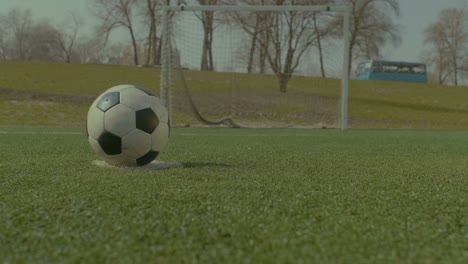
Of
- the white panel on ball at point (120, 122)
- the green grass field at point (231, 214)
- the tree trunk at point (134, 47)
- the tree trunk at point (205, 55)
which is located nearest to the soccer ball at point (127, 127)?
the white panel on ball at point (120, 122)

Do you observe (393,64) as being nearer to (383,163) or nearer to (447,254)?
(383,163)

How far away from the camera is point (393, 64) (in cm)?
4319

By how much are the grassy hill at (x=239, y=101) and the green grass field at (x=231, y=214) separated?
36.6 ft

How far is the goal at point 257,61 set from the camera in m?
14.2

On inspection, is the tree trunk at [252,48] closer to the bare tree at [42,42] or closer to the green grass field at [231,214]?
the green grass field at [231,214]

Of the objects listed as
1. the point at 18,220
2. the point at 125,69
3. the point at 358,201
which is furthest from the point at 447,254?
the point at 125,69

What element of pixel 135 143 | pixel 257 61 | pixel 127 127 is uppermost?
pixel 257 61

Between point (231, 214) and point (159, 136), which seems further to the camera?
point (159, 136)

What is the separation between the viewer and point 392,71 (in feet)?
141

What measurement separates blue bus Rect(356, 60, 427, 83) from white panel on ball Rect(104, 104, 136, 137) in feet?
123

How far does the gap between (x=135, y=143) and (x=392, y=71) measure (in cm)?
4190

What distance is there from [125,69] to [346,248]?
26485mm

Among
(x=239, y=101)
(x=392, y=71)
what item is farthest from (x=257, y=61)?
(x=392, y=71)

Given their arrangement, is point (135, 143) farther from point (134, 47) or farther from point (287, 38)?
point (134, 47)
